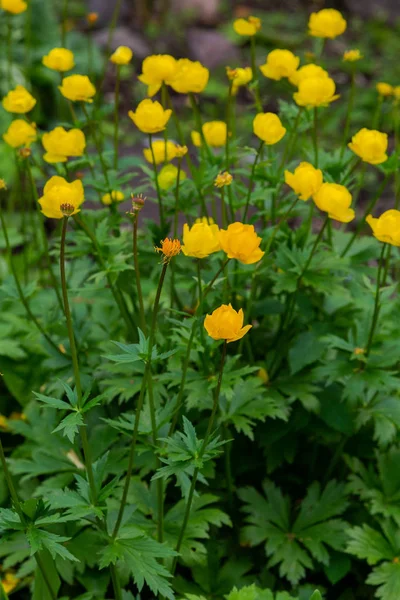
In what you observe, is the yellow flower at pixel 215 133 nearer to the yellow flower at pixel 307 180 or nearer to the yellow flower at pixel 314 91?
the yellow flower at pixel 314 91

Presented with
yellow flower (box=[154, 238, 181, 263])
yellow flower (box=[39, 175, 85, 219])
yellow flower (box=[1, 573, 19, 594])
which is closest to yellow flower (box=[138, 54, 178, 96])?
yellow flower (box=[39, 175, 85, 219])

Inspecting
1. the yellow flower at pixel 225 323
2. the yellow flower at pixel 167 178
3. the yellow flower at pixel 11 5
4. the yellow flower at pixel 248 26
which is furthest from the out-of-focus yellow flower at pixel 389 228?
the yellow flower at pixel 11 5

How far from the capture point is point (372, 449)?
5.49 feet

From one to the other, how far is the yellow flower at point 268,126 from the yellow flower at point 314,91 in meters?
0.12

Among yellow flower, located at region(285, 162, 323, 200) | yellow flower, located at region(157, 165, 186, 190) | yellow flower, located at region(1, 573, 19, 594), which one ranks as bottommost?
yellow flower, located at region(1, 573, 19, 594)

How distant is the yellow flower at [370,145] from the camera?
1371mm

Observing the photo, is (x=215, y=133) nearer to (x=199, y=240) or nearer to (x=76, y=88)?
(x=76, y=88)

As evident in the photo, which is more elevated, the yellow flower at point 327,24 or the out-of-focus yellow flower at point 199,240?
the yellow flower at point 327,24

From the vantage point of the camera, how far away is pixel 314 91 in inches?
56.9

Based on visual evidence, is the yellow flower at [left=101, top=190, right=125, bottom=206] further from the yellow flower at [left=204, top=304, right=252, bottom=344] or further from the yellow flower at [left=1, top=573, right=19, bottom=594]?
the yellow flower at [left=1, top=573, right=19, bottom=594]

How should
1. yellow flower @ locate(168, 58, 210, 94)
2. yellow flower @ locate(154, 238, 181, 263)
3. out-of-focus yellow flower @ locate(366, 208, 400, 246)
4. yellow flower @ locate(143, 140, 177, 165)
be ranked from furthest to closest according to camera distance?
yellow flower @ locate(143, 140, 177, 165) → yellow flower @ locate(168, 58, 210, 94) → out-of-focus yellow flower @ locate(366, 208, 400, 246) → yellow flower @ locate(154, 238, 181, 263)

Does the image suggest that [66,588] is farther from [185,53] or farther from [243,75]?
[185,53]

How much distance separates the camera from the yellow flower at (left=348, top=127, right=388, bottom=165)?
1371mm

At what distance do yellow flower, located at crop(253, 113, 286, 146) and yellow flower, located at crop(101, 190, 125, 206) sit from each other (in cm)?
39
